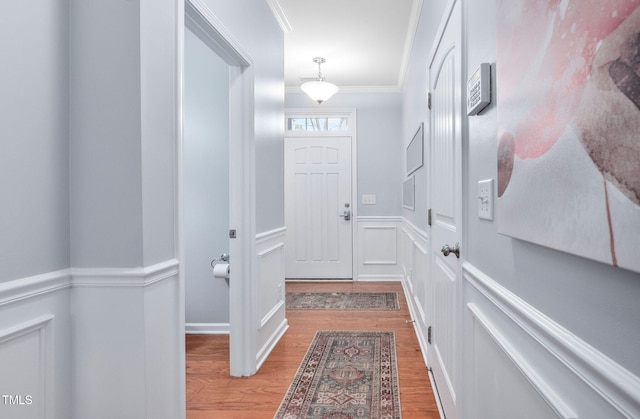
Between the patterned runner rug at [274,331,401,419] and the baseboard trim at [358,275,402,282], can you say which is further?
the baseboard trim at [358,275,402,282]

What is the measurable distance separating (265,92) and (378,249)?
9.57 ft

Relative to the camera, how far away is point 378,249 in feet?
16.3

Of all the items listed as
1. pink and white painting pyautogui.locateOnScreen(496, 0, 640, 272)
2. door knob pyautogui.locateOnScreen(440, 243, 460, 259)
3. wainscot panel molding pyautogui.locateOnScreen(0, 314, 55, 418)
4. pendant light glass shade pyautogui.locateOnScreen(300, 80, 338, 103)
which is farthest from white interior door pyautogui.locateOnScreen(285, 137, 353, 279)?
pink and white painting pyautogui.locateOnScreen(496, 0, 640, 272)

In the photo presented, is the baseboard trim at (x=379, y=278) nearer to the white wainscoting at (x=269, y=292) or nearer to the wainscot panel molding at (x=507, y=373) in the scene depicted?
the white wainscoting at (x=269, y=292)

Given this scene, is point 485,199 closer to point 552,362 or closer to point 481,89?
point 481,89

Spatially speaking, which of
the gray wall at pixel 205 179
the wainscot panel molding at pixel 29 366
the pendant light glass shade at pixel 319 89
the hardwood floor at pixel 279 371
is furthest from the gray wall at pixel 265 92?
the wainscot panel molding at pixel 29 366

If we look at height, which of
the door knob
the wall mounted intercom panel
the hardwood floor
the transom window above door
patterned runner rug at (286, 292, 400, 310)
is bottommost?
the hardwood floor

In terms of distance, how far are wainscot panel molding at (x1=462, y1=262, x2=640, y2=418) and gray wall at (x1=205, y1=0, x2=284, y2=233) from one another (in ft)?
5.49

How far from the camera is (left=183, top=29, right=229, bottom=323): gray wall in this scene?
9.83ft

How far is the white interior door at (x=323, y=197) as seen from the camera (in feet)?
16.4

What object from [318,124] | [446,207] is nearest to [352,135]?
[318,124]

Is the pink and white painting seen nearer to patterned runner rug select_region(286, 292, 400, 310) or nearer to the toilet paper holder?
the toilet paper holder

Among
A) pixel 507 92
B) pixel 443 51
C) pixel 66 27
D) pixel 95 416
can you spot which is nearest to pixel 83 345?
pixel 95 416

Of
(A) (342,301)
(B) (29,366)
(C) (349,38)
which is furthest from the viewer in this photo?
(A) (342,301)
